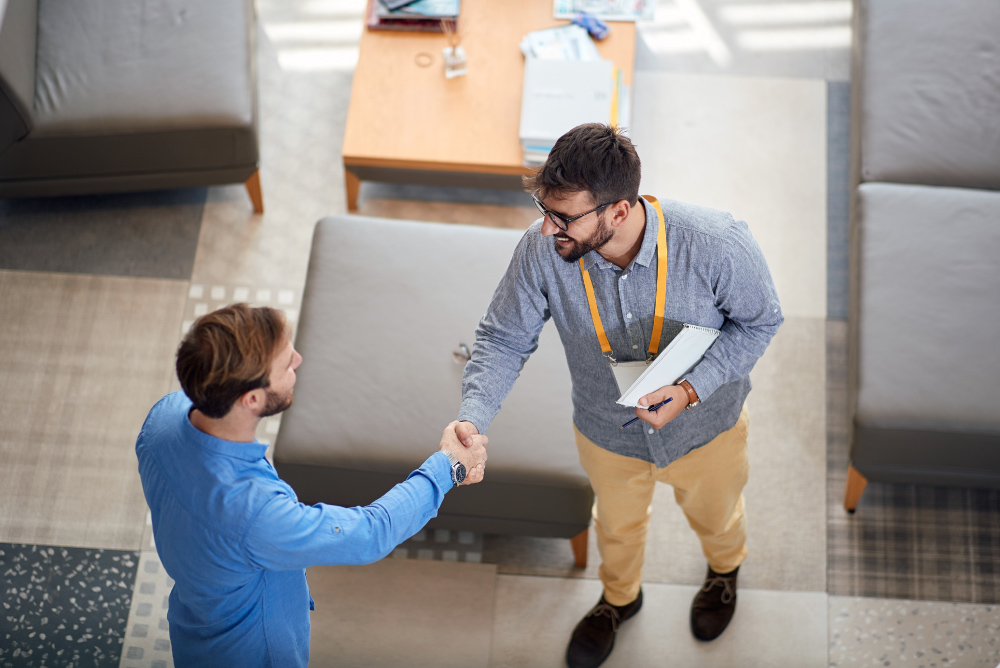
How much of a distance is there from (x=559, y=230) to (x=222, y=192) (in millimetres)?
2190

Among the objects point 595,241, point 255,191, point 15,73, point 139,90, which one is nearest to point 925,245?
point 595,241

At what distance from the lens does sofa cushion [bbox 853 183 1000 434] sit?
7.89 feet

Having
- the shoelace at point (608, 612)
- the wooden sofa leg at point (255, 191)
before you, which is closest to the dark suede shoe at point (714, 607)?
the shoelace at point (608, 612)

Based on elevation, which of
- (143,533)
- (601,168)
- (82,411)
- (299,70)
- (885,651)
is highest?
(601,168)

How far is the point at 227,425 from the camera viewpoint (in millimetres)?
1571

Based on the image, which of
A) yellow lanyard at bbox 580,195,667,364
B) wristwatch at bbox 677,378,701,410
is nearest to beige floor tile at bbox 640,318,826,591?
wristwatch at bbox 677,378,701,410

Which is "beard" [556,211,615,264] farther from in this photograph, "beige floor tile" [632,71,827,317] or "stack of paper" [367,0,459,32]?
"stack of paper" [367,0,459,32]

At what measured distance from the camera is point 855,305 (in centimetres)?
264

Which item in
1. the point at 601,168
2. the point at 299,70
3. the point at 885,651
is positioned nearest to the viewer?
the point at 601,168

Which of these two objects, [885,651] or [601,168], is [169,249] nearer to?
[601,168]

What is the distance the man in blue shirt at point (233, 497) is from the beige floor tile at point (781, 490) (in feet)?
4.08

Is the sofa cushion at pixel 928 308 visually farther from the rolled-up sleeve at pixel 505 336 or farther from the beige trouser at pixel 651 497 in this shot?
the rolled-up sleeve at pixel 505 336

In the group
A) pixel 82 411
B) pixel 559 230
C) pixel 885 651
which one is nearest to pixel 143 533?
pixel 82 411

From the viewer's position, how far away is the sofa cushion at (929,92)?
2.85 meters
